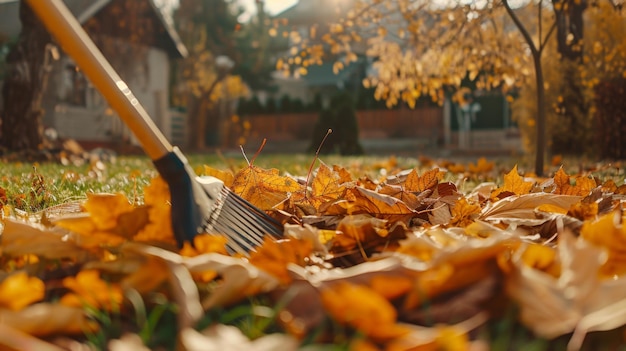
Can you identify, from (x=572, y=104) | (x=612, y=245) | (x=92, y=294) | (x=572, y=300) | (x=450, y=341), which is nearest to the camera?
(x=450, y=341)

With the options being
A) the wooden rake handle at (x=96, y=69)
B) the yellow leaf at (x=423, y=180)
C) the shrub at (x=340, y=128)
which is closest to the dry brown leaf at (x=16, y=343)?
the wooden rake handle at (x=96, y=69)

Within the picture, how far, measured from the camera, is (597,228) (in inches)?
44.7

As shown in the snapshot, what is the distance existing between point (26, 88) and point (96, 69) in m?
10.7

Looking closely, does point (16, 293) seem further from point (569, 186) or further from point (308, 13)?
point (308, 13)

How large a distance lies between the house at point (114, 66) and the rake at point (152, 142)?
18.2 meters

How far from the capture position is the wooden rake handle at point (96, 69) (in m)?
1.26

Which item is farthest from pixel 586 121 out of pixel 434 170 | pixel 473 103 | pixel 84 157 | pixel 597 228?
pixel 473 103

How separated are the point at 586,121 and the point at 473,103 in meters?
17.2

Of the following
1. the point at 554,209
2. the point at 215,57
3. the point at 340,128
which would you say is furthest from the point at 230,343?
the point at 215,57

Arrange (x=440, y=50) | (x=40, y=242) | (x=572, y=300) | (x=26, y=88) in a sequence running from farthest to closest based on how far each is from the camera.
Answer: (x=26, y=88) → (x=440, y=50) → (x=40, y=242) → (x=572, y=300)

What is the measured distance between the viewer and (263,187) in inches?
76.4

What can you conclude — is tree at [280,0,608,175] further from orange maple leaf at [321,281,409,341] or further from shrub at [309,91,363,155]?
shrub at [309,91,363,155]

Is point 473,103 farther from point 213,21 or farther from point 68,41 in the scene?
point 68,41

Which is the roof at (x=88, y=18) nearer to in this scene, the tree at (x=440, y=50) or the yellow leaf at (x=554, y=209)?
the tree at (x=440, y=50)
